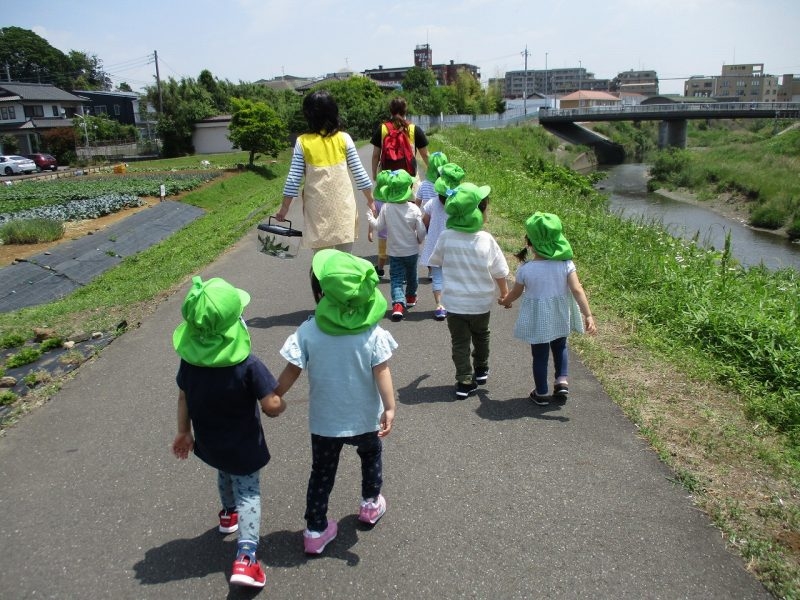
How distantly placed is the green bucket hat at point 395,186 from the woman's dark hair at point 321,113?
0.77 metres

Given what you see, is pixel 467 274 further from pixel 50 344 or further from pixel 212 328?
pixel 50 344

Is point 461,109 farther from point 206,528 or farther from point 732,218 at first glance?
point 206,528

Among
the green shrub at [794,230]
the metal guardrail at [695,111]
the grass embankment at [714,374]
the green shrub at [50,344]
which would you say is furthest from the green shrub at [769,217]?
the green shrub at [50,344]

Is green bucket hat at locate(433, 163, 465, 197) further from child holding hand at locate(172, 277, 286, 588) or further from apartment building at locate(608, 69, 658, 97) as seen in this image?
apartment building at locate(608, 69, 658, 97)

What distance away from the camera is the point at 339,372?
281cm

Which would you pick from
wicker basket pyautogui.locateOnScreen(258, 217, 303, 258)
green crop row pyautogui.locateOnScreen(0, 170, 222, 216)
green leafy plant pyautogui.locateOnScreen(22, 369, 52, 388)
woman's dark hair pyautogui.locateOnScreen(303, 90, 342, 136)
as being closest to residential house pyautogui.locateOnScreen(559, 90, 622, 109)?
green crop row pyautogui.locateOnScreen(0, 170, 222, 216)

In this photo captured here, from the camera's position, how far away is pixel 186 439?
2.79 metres

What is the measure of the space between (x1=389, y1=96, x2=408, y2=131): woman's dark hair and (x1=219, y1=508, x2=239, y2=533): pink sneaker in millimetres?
4734

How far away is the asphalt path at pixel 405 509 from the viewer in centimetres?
275

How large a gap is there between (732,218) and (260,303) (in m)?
31.4

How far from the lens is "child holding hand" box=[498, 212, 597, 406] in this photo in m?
4.16

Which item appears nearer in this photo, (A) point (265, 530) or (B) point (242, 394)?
(B) point (242, 394)

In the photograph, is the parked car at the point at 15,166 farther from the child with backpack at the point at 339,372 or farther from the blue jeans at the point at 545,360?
the child with backpack at the point at 339,372

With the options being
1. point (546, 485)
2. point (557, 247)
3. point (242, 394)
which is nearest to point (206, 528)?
point (242, 394)
